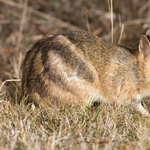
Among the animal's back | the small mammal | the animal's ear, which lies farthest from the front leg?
the animal's ear

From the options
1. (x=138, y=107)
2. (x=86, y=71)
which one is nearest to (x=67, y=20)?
(x=86, y=71)

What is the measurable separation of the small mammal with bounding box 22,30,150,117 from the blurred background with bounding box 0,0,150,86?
3.10 m

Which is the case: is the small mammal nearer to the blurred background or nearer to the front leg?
the front leg

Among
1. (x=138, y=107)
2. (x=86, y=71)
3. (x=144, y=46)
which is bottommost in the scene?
(x=138, y=107)

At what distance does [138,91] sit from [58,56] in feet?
4.49

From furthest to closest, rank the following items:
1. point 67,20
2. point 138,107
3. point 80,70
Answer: point 67,20 < point 138,107 < point 80,70

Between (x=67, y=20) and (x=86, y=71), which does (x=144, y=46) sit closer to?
(x=86, y=71)

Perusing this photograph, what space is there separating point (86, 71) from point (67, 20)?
17.1ft

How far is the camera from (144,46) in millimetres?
3691

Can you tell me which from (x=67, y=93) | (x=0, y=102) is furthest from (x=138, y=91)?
(x=0, y=102)

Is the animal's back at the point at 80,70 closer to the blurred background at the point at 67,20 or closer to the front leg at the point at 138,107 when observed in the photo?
the front leg at the point at 138,107

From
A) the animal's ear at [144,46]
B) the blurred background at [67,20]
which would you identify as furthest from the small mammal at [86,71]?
the blurred background at [67,20]

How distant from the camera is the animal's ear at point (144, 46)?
3.58 meters

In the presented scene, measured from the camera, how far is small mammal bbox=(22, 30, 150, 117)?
357 cm
